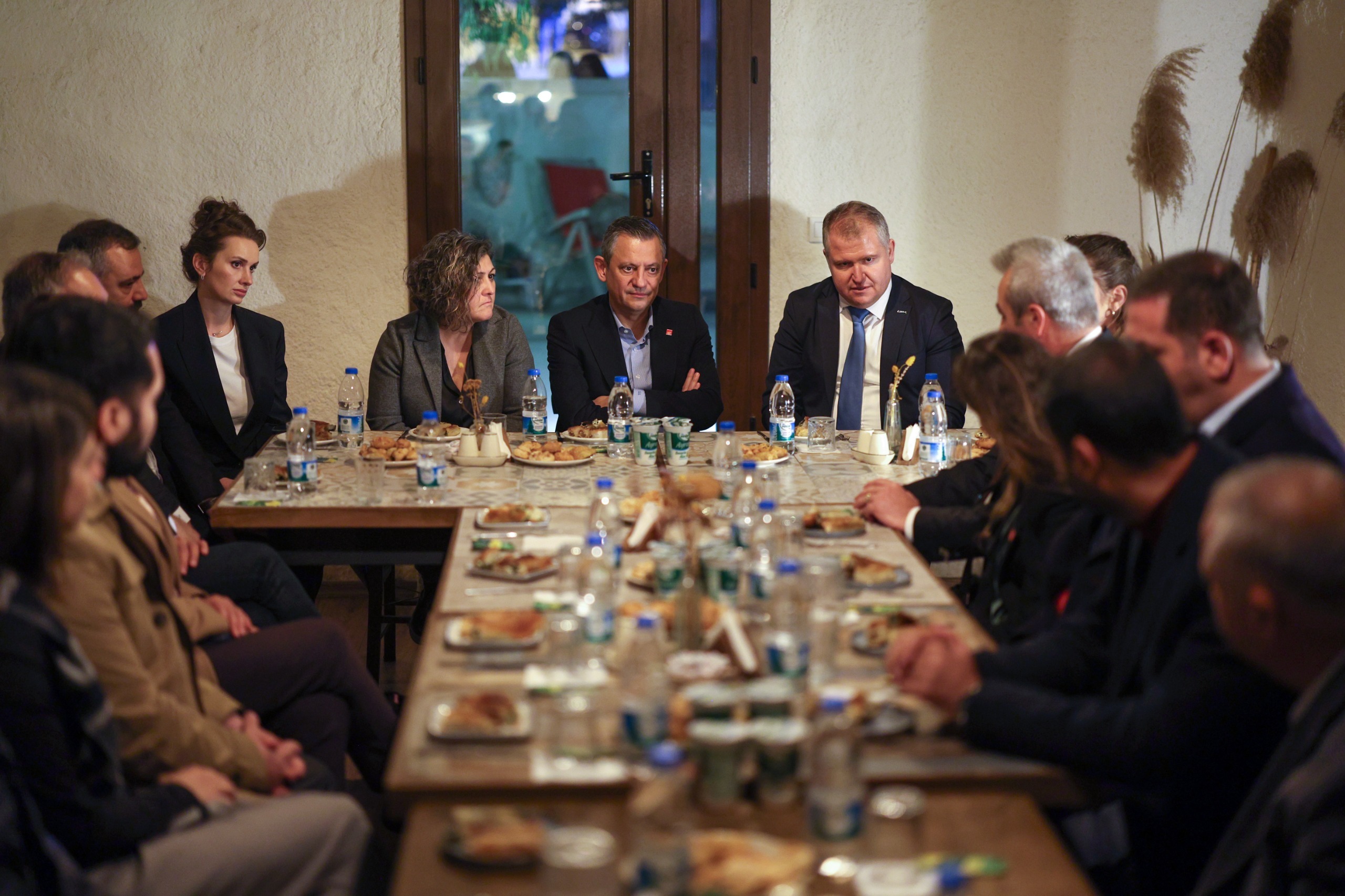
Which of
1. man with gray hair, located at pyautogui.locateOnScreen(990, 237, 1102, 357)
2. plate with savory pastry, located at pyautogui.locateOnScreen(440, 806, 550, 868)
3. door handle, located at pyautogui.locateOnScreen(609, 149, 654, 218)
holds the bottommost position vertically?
plate with savory pastry, located at pyautogui.locateOnScreen(440, 806, 550, 868)

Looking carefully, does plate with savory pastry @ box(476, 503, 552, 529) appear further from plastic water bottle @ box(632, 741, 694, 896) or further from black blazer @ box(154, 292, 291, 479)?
black blazer @ box(154, 292, 291, 479)

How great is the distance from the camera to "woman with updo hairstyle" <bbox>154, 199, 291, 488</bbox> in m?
4.27

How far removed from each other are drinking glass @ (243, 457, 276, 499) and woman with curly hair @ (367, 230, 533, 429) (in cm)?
107

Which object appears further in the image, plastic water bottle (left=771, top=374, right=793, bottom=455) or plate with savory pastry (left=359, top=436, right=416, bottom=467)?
plastic water bottle (left=771, top=374, right=793, bottom=455)

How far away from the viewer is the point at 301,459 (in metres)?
3.28

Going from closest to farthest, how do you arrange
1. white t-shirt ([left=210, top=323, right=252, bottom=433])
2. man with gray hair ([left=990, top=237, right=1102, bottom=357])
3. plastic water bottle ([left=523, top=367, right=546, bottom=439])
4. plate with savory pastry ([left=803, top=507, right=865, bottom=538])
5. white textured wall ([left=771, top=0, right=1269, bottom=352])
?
plate with savory pastry ([left=803, top=507, right=865, bottom=538])
man with gray hair ([left=990, top=237, right=1102, bottom=357])
plastic water bottle ([left=523, top=367, right=546, bottom=439])
white t-shirt ([left=210, top=323, right=252, bottom=433])
white textured wall ([left=771, top=0, right=1269, bottom=352])

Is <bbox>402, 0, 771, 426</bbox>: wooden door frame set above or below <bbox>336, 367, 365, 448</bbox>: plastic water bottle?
above

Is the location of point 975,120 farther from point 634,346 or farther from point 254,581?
point 254,581

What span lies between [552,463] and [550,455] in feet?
0.22

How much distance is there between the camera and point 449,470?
361cm

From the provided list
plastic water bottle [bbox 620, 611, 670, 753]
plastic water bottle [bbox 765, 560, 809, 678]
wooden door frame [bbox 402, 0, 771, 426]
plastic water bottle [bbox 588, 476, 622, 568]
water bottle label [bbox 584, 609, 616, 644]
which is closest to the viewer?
plastic water bottle [bbox 620, 611, 670, 753]

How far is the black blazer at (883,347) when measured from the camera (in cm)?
457

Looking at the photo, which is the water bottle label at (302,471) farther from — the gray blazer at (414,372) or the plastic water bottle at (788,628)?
the plastic water bottle at (788,628)

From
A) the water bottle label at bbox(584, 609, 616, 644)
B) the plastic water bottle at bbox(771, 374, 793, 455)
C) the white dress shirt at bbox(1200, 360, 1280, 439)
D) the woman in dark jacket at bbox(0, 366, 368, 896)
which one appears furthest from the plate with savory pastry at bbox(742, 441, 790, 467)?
the woman in dark jacket at bbox(0, 366, 368, 896)
